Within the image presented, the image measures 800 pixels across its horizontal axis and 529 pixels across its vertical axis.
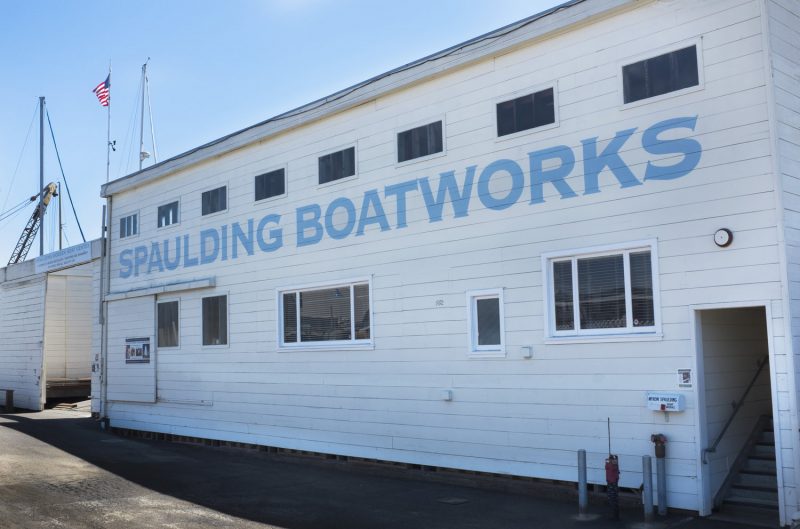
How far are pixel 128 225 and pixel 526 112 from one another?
41.2 ft

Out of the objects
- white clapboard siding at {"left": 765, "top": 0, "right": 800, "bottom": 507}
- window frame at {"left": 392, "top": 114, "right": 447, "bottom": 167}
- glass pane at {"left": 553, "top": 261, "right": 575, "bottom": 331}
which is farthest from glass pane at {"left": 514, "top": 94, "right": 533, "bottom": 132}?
white clapboard siding at {"left": 765, "top": 0, "right": 800, "bottom": 507}

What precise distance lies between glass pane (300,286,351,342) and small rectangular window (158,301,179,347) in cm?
471

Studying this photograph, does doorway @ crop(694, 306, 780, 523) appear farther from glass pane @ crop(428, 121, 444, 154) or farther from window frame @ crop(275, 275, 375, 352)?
window frame @ crop(275, 275, 375, 352)

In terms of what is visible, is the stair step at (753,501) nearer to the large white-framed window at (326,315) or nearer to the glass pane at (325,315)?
the large white-framed window at (326,315)

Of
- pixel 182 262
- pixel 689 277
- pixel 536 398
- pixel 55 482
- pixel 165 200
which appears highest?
pixel 165 200

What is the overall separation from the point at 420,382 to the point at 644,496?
4.23 meters

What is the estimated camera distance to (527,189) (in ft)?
36.8

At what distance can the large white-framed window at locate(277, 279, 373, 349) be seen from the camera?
44.6ft

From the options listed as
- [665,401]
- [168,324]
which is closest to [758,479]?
[665,401]

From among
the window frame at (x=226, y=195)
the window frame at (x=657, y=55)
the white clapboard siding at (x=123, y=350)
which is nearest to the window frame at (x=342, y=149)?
the window frame at (x=226, y=195)

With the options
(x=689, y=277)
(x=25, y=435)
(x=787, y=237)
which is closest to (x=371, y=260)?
(x=689, y=277)

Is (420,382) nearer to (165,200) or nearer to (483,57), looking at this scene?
(483,57)

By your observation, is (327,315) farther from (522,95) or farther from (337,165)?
(522,95)

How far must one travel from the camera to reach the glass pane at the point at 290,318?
15.0 m
